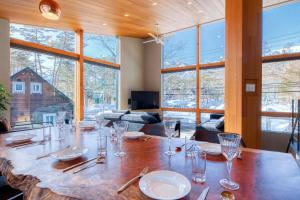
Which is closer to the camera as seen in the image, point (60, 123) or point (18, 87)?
point (60, 123)

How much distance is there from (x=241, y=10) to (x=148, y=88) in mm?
5676

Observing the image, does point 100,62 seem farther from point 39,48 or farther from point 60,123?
point 60,123

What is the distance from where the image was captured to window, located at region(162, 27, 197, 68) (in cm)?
682

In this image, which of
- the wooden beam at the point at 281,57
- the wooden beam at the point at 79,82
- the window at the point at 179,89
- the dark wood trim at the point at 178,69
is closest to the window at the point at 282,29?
the wooden beam at the point at 281,57

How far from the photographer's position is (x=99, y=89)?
684cm

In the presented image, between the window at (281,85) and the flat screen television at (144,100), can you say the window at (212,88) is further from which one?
the flat screen television at (144,100)

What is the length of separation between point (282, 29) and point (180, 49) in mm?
3170

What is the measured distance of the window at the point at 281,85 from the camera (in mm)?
4980

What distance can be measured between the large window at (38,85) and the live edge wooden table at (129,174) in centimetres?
423

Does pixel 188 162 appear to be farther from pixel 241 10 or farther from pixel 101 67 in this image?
pixel 101 67

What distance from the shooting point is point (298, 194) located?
0.77 metres

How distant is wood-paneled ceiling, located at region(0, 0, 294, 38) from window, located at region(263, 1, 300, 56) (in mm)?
564

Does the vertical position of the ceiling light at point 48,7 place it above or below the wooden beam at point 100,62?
below

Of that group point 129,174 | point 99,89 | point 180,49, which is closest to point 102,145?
point 129,174
